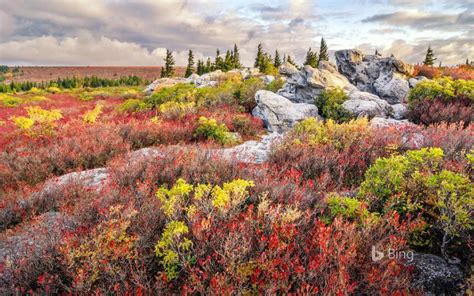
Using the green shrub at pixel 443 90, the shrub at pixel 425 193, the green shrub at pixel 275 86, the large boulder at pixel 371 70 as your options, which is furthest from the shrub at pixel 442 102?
the green shrub at pixel 275 86

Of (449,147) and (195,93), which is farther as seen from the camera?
(195,93)

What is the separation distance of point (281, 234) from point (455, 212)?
221cm

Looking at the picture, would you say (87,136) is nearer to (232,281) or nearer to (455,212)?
(232,281)

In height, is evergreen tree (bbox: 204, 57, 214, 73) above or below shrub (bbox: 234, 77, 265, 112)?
above

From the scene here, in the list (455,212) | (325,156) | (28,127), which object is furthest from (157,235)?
(28,127)

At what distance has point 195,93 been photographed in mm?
18141

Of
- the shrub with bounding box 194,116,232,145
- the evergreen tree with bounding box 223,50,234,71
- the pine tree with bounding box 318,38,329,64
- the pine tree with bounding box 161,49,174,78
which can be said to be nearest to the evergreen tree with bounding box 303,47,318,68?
the pine tree with bounding box 318,38,329,64

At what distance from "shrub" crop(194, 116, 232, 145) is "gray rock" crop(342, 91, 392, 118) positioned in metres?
6.51

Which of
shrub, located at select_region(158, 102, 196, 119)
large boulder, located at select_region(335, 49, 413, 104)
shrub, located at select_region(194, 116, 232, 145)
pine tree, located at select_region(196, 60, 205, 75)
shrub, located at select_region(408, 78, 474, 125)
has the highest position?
pine tree, located at select_region(196, 60, 205, 75)

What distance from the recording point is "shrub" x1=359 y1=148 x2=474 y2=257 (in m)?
3.70

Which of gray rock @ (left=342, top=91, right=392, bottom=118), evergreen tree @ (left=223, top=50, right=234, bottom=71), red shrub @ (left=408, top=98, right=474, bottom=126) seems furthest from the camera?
evergreen tree @ (left=223, top=50, right=234, bottom=71)

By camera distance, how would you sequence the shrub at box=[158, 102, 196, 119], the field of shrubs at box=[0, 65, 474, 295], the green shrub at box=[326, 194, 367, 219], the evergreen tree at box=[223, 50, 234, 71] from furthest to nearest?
the evergreen tree at box=[223, 50, 234, 71] < the shrub at box=[158, 102, 196, 119] < the green shrub at box=[326, 194, 367, 219] < the field of shrubs at box=[0, 65, 474, 295]

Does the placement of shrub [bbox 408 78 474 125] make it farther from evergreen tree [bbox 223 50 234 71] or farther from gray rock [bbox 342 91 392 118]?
evergreen tree [bbox 223 50 234 71]

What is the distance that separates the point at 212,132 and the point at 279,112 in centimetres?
457
